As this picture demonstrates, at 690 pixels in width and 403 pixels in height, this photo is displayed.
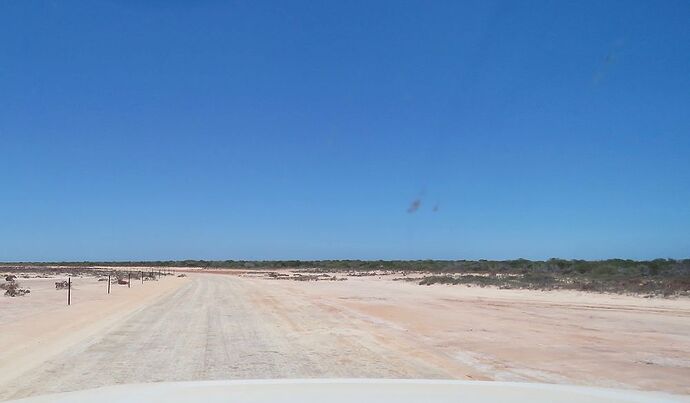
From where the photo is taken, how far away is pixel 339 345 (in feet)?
46.8

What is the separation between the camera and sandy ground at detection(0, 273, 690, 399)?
10219 millimetres

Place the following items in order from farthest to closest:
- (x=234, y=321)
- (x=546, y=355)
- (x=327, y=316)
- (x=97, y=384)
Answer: (x=327, y=316) < (x=234, y=321) < (x=546, y=355) < (x=97, y=384)

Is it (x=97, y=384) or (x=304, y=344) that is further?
(x=304, y=344)

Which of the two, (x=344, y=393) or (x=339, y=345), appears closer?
(x=344, y=393)

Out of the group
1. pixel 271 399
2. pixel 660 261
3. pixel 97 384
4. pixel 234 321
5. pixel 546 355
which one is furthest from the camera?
pixel 660 261

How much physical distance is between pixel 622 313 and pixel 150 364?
19394mm

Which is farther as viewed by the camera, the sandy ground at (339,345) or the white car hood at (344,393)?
the sandy ground at (339,345)

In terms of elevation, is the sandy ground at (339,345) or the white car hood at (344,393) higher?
the white car hood at (344,393)

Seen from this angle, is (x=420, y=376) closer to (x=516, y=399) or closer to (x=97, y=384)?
(x=516, y=399)

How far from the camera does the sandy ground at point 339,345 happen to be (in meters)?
10.2

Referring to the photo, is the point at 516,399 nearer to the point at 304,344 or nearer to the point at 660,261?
the point at 304,344

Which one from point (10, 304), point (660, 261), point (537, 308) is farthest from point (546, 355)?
point (660, 261)

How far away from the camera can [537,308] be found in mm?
27453

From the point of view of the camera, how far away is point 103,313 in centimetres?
2386
